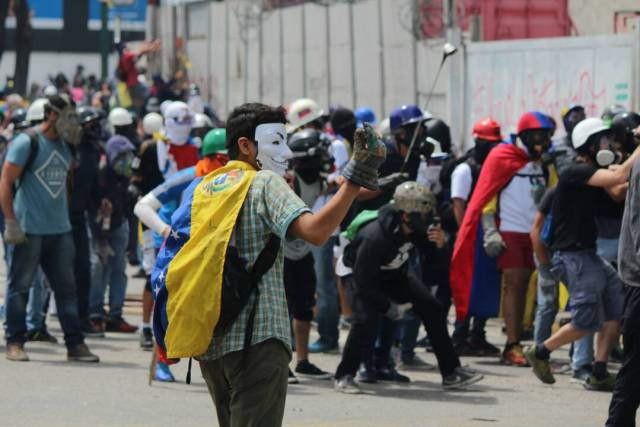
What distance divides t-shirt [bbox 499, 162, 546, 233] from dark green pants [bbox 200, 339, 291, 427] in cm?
605

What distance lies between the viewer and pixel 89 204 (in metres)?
12.8

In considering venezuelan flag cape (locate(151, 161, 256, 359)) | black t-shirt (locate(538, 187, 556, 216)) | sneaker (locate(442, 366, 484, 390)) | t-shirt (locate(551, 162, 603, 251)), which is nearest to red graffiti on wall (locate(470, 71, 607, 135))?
black t-shirt (locate(538, 187, 556, 216))

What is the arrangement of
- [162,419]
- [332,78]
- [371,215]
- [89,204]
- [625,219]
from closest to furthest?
[625,219] < [162,419] < [371,215] < [89,204] < [332,78]

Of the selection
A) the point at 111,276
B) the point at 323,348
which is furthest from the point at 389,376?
the point at 111,276

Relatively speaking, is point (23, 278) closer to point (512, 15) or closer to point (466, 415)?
point (466, 415)

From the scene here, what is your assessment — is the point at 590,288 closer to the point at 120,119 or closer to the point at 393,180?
the point at 393,180

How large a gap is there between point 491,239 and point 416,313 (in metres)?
1.48

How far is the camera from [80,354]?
1111 cm

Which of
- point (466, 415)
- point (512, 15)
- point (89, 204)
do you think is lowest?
point (466, 415)

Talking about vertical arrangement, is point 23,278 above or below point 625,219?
below

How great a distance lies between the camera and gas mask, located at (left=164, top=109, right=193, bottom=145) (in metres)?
11.8

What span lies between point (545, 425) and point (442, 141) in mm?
4624

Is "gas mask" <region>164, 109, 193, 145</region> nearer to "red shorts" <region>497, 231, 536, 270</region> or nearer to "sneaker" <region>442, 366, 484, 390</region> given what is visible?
"red shorts" <region>497, 231, 536, 270</region>

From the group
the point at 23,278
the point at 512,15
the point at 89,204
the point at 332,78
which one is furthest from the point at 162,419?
the point at 332,78
